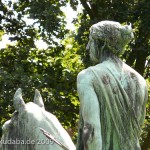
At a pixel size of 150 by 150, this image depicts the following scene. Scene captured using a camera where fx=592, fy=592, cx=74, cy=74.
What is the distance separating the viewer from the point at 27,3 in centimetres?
1970

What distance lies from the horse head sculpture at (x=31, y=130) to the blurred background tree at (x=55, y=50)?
32.3 feet

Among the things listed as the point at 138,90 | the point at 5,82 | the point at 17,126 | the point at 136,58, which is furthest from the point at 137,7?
the point at 138,90

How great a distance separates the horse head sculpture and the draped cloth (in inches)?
63.6

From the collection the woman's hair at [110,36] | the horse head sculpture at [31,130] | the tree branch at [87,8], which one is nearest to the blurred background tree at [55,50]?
the tree branch at [87,8]

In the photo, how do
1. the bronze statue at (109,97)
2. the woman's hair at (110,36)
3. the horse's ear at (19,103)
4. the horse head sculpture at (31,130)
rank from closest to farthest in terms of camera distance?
1. the bronze statue at (109,97)
2. the woman's hair at (110,36)
3. the horse head sculpture at (31,130)
4. the horse's ear at (19,103)

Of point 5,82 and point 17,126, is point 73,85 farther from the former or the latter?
point 17,126

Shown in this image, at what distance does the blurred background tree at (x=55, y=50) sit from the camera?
1742cm

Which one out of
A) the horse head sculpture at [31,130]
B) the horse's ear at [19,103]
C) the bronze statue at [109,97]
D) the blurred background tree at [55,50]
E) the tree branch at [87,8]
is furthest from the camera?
the tree branch at [87,8]

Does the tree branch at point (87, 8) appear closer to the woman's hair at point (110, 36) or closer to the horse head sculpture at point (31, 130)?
the horse head sculpture at point (31, 130)

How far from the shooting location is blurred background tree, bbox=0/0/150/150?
17.4 m

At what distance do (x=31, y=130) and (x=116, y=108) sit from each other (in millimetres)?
2012

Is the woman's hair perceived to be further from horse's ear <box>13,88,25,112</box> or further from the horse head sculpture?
horse's ear <box>13,88,25,112</box>

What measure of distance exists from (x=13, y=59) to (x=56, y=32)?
Result: 1.76 meters

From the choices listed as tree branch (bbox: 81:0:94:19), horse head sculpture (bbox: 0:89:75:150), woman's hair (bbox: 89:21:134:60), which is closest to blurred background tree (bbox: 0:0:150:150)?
tree branch (bbox: 81:0:94:19)
